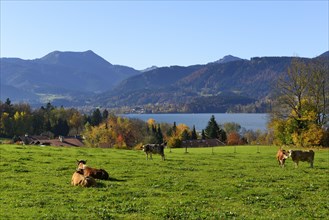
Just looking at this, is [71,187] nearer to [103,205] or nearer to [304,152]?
[103,205]

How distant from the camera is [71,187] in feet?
66.4

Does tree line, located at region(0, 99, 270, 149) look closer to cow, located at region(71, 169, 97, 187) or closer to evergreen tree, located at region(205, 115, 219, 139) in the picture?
evergreen tree, located at region(205, 115, 219, 139)

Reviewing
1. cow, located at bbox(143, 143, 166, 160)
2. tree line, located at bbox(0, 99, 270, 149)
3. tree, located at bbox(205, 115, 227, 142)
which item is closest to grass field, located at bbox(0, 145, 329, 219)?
cow, located at bbox(143, 143, 166, 160)

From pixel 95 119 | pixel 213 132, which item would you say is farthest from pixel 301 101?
pixel 95 119

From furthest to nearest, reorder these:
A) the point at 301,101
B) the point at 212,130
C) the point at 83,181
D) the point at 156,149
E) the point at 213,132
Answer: the point at 212,130
the point at 213,132
the point at 301,101
the point at 156,149
the point at 83,181

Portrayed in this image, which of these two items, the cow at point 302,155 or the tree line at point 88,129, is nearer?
the cow at point 302,155

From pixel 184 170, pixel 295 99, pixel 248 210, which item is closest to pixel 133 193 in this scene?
pixel 248 210

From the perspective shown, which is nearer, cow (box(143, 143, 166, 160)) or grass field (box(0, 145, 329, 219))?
grass field (box(0, 145, 329, 219))

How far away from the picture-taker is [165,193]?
63.6ft

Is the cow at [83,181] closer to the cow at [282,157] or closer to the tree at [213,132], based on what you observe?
the cow at [282,157]

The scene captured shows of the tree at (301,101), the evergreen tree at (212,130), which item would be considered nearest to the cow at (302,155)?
the tree at (301,101)

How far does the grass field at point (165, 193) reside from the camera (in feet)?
50.6

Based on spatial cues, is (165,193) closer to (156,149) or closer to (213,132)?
(156,149)

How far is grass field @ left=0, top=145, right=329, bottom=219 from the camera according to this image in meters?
15.4
